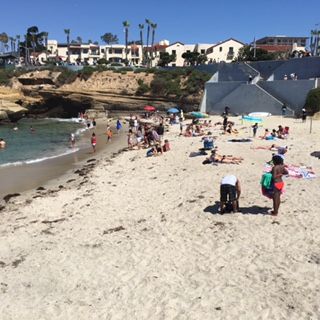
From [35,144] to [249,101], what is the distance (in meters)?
20.5

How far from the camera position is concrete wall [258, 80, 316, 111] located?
119 feet

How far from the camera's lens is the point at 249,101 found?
4019 cm

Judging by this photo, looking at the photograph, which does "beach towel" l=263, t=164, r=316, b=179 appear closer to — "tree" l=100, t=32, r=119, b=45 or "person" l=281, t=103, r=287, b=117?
"person" l=281, t=103, r=287, b=117

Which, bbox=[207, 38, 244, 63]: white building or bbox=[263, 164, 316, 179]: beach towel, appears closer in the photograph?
bbox=[263, 164, 316, 179]: beach towel

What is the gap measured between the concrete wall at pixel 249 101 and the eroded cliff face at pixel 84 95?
9553 mm

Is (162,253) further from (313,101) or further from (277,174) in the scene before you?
(313,101)

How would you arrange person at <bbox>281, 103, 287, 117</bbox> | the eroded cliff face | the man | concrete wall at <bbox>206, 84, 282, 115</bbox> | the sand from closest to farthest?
the sand
the man
person at <bbox>281, 103, 287, 117</bbox>
concrete wall at <bbox>206, 84, 282, 115</bbox>
the eroded cliff face

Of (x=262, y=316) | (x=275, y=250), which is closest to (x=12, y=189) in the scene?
(x=275, y=250)

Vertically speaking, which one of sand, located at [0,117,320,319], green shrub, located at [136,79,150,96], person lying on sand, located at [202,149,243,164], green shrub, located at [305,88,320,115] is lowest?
sand, located at [0,117,320,319]

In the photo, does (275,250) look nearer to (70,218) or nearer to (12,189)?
(70,218)

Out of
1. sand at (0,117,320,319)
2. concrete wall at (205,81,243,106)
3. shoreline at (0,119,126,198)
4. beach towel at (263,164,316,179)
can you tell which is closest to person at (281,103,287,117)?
concrete wall at (205,81,243,106)

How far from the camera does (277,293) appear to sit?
7.12m

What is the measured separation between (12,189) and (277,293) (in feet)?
44.0

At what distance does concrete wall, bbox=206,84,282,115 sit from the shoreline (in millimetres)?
15550
